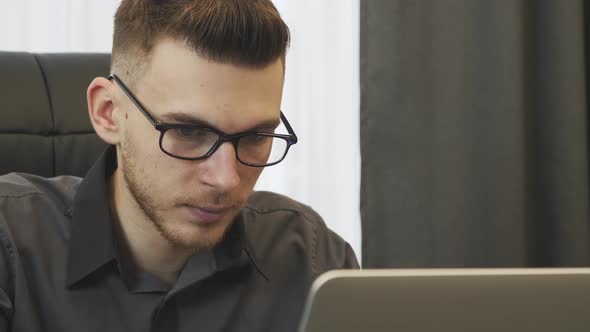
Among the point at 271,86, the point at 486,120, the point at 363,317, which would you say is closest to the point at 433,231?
the point at 486,120

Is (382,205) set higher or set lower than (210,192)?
→ lower

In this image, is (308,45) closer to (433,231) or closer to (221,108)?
(433,231)

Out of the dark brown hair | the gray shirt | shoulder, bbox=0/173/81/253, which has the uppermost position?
the dark brown hair

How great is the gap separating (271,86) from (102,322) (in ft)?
1.43

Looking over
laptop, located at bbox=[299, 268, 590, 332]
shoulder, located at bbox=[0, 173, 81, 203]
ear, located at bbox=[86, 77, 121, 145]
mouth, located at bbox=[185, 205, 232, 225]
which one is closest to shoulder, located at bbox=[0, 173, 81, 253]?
shoulder, located at bbox=[0, 173, 81, 203]

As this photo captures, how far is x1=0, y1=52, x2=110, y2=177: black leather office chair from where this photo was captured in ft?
4.12

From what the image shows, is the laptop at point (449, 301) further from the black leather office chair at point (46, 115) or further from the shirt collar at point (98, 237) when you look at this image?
the black leather office chair at point (46, 115)

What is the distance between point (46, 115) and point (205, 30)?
40 centimetres

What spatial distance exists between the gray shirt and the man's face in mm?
89

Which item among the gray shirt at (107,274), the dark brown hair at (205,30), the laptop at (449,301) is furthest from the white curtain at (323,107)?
the laptop at (449,301)

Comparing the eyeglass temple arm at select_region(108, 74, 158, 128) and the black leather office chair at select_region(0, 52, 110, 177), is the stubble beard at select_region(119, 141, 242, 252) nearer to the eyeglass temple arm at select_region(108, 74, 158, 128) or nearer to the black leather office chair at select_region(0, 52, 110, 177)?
the eyeglass temple arm at select_region(108, 74, 158, 128)

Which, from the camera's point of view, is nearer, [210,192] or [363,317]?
[363,317]

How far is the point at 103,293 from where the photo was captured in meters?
1.10

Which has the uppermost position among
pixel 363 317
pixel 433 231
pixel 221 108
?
pixel 221 108
